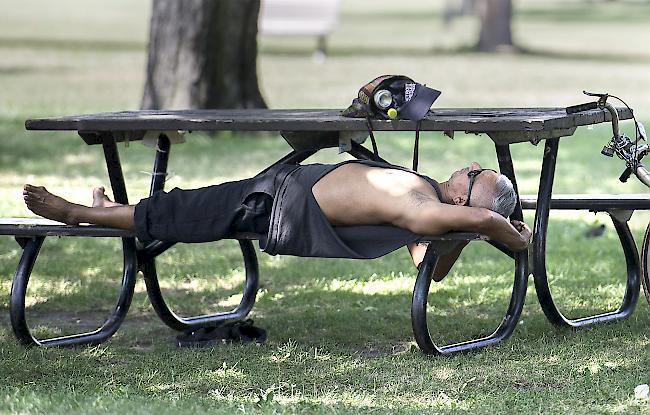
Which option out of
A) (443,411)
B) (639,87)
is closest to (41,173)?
(443,411)

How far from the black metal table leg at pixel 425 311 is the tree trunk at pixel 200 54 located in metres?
6.72

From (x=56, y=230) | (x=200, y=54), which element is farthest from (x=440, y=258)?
(x=200, y=54)

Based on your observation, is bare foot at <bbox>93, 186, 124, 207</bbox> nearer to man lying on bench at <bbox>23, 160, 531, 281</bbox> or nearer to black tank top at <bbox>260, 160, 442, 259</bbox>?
man lying on bench at <bbox>23, 160, 531, 281</bbox>

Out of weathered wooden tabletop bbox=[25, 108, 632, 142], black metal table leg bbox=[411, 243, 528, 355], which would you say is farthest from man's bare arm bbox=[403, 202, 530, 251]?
weathered wooden tabletop bbox=[25, 108, 632, 142]

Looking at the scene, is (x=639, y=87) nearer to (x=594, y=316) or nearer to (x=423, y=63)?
→ (x=423, y=63)

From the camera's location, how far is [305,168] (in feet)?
16.8

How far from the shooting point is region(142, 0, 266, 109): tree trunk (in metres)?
11.6

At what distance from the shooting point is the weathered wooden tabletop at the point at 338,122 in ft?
15.8

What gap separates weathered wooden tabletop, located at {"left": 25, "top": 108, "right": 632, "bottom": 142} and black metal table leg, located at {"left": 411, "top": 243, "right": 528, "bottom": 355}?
0.48 m

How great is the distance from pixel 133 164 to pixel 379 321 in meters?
5.41

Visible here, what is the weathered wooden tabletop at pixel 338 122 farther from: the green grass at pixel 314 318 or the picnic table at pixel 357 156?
the green grass at pixel 314 318

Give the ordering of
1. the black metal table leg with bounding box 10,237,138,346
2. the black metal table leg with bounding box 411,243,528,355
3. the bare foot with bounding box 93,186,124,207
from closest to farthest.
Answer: the black metal table leg with bounding box 411,243,528,355 < the black metal table leg with bounding box 10,237,138,346 < the bare foot with bounding box 93,186,124,207

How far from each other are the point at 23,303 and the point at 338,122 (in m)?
1.42

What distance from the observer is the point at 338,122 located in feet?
16.4
